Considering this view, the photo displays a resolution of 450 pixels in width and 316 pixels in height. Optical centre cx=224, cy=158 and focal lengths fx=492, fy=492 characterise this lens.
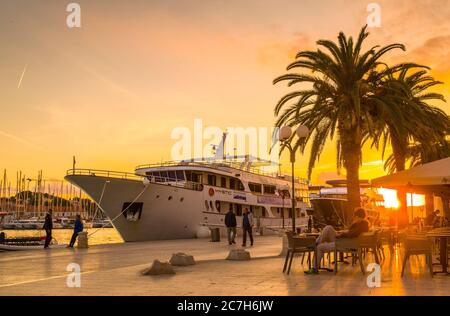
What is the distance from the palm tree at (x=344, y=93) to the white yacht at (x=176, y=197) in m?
12.7

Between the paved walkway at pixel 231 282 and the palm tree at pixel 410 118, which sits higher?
the palm tree at pixel 410 118

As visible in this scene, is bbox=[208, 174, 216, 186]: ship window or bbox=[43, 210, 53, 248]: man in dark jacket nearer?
bbox=[43, 210, 53, 248]: man in dark jacket

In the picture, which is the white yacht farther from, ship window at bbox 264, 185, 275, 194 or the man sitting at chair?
the man sitting at chair

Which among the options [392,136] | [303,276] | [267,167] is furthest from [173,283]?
[267,167]

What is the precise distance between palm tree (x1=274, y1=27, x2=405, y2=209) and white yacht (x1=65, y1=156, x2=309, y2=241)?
1273cm

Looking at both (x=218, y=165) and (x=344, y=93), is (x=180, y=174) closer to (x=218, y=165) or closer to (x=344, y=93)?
(x=218, y=165)

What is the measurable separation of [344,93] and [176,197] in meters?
15.7

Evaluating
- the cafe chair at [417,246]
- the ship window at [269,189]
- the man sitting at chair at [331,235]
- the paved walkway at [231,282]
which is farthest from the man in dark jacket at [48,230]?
the ship window at [269,189]

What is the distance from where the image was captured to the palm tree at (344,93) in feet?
63.0

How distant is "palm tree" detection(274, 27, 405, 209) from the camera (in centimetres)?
1920

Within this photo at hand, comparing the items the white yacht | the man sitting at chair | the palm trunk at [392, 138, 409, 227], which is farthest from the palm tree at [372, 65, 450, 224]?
the white yacht

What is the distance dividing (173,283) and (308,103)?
1309cm

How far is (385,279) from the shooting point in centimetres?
914

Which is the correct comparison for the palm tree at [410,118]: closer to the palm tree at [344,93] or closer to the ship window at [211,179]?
the palm tree at [344,93]
